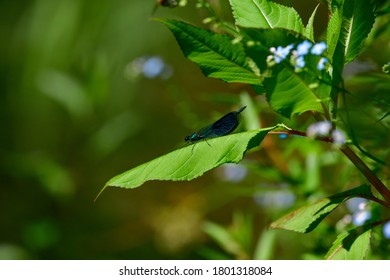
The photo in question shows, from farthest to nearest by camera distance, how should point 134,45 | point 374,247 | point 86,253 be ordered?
point 134,45 → point 86,253 → point 374,247

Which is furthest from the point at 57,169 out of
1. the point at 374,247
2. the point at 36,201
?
the point at 374,247

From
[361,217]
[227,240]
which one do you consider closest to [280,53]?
[361,217]

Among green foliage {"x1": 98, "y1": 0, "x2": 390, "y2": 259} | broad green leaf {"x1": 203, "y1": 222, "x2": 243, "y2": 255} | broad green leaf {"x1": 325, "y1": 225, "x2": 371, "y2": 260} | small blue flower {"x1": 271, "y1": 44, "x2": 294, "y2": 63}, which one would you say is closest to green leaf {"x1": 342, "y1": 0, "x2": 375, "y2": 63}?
green foliage {"x1": 98, "y1": 0, "x2": 390, "y2": 259}

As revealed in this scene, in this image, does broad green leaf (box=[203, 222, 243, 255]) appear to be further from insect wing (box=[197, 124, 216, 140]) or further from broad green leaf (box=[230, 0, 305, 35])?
broad green leaf (box=[230, 0, 305, 35])

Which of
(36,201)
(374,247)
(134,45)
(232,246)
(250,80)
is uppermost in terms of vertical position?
(250,80)

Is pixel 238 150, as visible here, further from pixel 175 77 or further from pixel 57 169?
pixel 175 77

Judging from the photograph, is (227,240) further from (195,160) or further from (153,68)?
(195,160)
